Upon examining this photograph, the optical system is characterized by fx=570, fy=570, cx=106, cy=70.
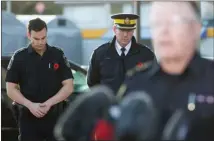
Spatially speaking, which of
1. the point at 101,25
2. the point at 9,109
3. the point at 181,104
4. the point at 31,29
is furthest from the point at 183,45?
the point at 101,25

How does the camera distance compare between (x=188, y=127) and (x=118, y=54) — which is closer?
(x=188, y=127)

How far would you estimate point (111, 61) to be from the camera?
4.42 meters

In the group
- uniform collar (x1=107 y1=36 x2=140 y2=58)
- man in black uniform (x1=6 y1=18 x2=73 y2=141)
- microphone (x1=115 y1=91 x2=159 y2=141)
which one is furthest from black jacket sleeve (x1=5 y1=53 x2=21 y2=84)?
microphone (x1=115 y1=91 x2=159 y2=141)

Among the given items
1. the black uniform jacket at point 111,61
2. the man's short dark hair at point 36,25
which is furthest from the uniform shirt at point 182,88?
the man's short dark hair at point 36,25

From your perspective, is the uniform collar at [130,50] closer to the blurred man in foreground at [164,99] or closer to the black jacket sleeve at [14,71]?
the black jacket sleeve at [14,71]

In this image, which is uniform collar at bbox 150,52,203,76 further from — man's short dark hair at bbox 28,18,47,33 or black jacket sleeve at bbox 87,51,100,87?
man's short dark hair at bbox 28,18,47,33

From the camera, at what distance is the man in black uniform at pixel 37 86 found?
470 cm

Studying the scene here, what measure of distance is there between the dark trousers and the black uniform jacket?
1.72 feet

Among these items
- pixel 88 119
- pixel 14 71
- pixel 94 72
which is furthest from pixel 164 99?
pixel 14 71

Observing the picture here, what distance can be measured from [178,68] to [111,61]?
286 centimetres

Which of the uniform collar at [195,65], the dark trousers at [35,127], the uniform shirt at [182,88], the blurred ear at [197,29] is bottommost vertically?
the dark trousers at [35,127]

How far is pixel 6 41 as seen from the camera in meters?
7.93

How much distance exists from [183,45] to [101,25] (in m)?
10.2

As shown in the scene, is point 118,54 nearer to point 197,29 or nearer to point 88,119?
point 197,29
